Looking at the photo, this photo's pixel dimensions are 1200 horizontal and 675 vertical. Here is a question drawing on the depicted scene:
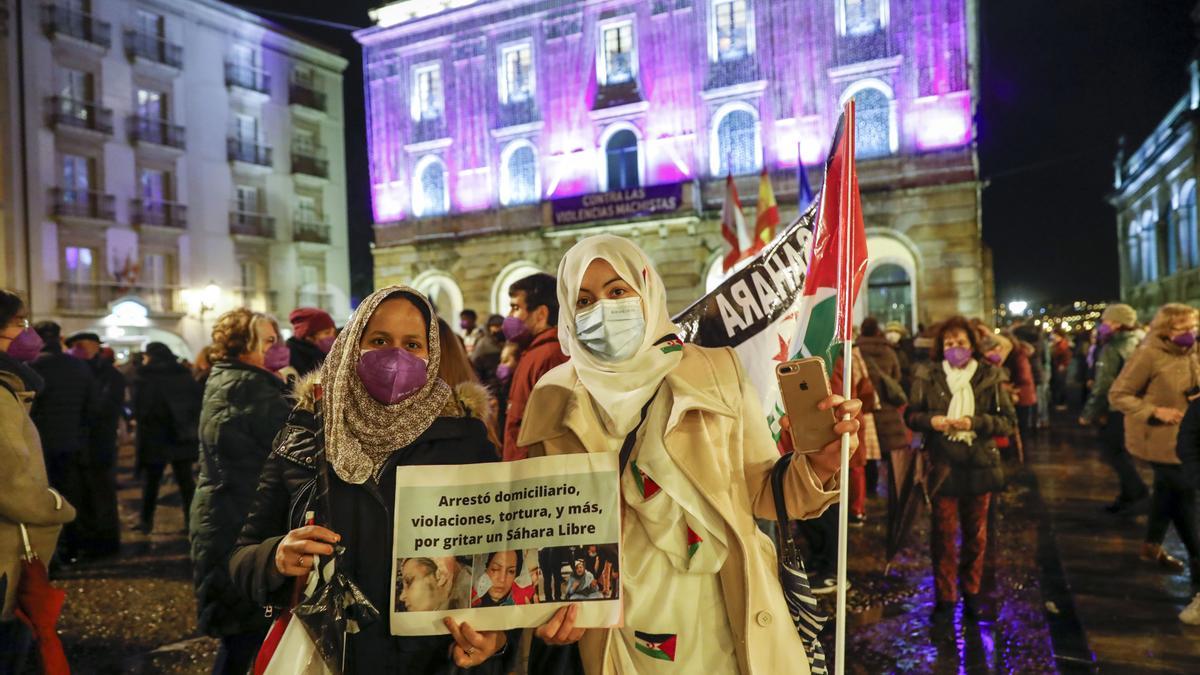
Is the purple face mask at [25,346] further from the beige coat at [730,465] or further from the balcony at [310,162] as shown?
the balcony at [310,162]

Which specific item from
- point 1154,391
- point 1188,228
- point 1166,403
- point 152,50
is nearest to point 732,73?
point 1154,391

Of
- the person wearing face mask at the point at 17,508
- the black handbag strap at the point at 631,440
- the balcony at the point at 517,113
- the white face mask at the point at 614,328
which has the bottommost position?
the person wearing face mask at the point at 17,508

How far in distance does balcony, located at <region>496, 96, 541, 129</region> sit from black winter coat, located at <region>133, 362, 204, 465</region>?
17845 mm

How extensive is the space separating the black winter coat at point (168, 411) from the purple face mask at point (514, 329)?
4493 mm

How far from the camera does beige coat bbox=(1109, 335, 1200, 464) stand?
6.04 metres

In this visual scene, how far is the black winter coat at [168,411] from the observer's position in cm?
830

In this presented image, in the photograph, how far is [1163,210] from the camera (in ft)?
117

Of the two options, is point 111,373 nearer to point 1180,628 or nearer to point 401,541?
point 401,541

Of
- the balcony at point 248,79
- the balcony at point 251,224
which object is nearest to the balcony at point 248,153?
the balcony at point 251,224

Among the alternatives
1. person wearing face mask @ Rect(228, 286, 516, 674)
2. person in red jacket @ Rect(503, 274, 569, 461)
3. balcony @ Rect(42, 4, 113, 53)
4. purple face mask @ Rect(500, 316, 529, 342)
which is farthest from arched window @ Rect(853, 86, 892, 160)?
balcony @ Rect(42, 4, 113, 53)

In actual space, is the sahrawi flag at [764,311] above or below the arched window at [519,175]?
below

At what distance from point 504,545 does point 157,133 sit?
103 feet

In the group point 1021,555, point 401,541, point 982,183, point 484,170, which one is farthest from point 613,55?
point 401,541

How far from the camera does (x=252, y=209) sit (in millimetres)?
31672
